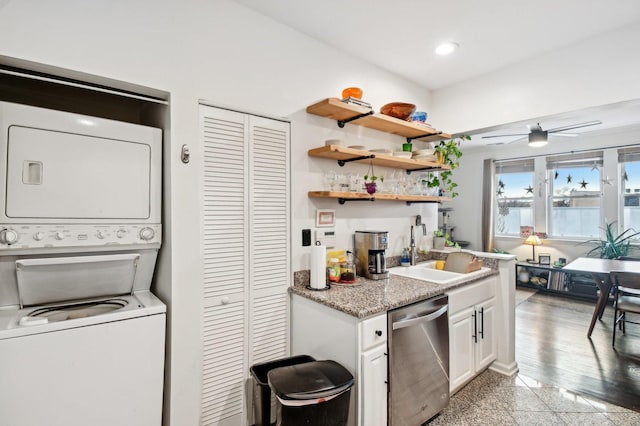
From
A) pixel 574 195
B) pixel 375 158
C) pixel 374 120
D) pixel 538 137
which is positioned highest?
pixel 538 137

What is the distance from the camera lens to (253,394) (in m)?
1.96

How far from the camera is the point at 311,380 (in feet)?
5.20

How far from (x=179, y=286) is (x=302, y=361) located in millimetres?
880

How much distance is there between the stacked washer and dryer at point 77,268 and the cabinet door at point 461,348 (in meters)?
1.94

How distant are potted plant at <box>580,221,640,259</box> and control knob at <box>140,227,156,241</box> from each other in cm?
620

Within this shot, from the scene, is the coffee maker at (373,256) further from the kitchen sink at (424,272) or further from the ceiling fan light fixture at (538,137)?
the ceiling fan light fixture at (538,137)

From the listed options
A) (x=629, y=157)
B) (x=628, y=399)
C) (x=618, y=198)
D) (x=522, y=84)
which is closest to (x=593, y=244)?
(x=618, y=198)

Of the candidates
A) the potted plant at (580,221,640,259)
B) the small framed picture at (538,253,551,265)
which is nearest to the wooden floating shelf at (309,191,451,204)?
the potted plant at (580,221,640,259)

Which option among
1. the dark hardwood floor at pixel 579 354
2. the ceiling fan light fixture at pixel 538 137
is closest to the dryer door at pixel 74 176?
the dark hardwood floor at pixel 579 354

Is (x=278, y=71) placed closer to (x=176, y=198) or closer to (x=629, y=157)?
(x=176, y=198)

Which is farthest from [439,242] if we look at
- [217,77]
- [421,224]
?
[217,77]

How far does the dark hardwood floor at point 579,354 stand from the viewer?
2.58 meters

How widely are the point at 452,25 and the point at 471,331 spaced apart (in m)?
2.30

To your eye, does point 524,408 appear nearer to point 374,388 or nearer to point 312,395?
point 374,388
